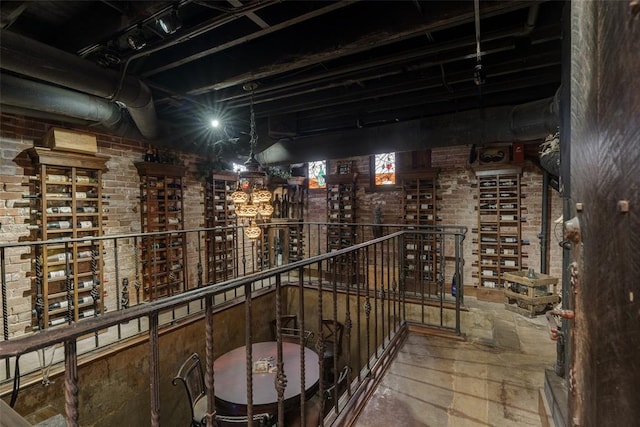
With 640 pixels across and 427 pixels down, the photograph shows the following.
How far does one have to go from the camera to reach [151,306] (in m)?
0.77

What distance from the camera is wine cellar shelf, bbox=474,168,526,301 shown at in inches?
197

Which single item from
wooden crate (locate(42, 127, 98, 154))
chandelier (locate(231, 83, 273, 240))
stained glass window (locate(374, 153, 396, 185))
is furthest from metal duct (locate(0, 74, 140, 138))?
stained glass window (locate(374, 153, 396, 185))

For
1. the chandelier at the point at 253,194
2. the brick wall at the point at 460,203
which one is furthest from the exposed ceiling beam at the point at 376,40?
the brick wall at the point at 460,203

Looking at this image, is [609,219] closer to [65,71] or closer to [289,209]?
[65,71]

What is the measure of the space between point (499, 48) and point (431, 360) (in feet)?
8.54

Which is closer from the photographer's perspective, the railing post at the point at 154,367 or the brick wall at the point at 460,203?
the railing post at the point at 154,367

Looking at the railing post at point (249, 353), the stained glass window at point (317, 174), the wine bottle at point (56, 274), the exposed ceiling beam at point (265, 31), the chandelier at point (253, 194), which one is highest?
the exposed ceiling beam at point (265, 31)

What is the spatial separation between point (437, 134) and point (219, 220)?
393cm

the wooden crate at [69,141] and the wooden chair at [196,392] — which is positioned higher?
the wooden crate at [69,141]

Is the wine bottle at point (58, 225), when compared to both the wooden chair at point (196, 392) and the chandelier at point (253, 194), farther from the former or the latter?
the wooden chair at point (196, 392)

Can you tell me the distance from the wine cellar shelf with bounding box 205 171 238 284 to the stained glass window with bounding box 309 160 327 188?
1966 millimetres

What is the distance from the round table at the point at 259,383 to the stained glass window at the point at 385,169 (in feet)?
13.8

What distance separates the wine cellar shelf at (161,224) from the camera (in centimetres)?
421

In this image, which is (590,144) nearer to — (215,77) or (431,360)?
(431,360)
